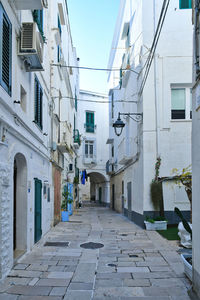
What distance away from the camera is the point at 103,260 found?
7137mm

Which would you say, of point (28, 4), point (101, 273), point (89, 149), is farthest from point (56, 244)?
point (89, 149)

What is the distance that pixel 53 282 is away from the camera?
5.52m

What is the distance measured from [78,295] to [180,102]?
30.6ft

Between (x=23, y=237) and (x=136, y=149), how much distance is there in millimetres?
7746

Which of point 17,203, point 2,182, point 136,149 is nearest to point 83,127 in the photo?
point 136,149

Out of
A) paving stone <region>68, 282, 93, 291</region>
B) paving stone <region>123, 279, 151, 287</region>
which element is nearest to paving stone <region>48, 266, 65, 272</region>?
paving stone <region>68, 282, 93, 291</region>

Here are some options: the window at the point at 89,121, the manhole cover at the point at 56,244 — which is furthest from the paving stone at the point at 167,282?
the window at the point at 89,121

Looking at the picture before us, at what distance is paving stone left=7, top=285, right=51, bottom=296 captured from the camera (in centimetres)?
494

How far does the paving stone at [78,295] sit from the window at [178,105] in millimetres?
8885

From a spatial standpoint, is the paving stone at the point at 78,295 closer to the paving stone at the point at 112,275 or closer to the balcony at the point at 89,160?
the paving stone at the point at 112,275

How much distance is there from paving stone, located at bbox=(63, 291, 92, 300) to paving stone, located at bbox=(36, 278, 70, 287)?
0.44 meters

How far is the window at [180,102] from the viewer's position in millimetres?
12367

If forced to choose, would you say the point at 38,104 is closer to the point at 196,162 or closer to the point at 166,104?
the point at 166,104

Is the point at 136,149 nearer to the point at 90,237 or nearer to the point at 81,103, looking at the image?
the point at 90,237
